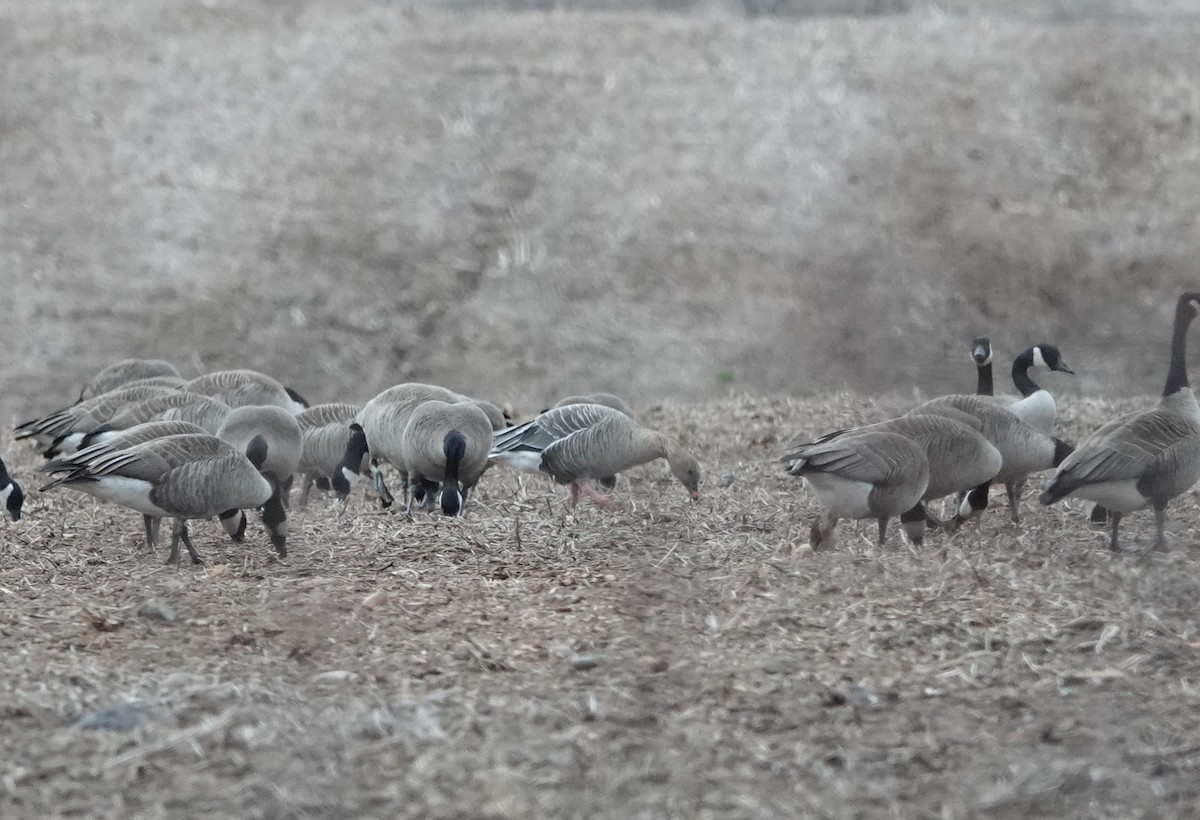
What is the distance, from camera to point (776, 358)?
1642cm

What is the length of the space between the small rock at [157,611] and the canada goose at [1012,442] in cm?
461

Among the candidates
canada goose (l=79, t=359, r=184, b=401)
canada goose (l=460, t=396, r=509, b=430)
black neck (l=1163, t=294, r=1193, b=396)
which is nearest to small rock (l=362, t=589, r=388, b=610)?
canada goose (l=460, t=396, r=509, b=430)

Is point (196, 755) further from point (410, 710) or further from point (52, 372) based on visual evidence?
point (52, 372)

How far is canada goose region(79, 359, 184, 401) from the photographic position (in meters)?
12.2

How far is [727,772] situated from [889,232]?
14337 millimetres

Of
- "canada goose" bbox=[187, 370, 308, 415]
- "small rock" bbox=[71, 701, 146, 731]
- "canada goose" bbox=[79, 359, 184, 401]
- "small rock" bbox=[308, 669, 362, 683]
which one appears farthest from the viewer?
"canada goose" bbox=[79, 359, 184, 401]

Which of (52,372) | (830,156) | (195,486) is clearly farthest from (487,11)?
(195,486)

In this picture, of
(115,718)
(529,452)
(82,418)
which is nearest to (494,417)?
(529,452)

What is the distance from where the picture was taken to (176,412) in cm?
980

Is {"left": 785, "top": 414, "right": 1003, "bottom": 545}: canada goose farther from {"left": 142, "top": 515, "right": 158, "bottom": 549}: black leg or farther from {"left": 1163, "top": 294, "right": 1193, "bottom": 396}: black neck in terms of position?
{"left": 142, "top": 515, "right": 158, "bottom": 549}: black leg

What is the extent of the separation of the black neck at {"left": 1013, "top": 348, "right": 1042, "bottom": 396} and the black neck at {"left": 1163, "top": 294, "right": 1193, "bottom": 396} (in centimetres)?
134

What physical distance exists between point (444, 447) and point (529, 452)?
875mm

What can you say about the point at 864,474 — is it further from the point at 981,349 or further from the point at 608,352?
the point at 608,352

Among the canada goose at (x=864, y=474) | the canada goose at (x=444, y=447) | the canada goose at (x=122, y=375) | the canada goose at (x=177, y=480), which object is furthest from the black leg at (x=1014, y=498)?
the canada goose at (x=122, y=375)
